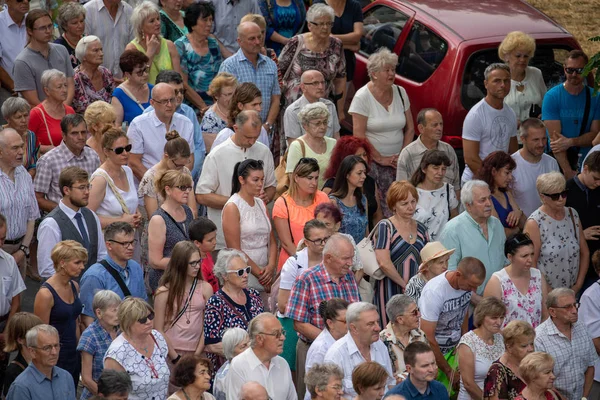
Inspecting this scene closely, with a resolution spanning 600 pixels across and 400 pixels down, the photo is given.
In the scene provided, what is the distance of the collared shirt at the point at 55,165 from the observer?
1177cm

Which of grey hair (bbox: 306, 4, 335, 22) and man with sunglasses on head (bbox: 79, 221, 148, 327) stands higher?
grey hair (bbox: 306, 4, 335, 22)

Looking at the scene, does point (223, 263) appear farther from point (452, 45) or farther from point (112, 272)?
point (452, 45)

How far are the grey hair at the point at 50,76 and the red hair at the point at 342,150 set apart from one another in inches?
112

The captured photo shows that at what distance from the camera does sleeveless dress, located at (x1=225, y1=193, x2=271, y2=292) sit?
11.4m

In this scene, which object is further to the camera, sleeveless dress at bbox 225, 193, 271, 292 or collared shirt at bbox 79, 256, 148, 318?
sleeveless dress at bbox 225, 193, 271, 292

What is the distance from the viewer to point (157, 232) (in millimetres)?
10891

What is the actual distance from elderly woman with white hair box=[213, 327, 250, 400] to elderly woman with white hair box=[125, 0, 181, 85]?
504 cm

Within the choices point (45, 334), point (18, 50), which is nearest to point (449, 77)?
point (18, 50)

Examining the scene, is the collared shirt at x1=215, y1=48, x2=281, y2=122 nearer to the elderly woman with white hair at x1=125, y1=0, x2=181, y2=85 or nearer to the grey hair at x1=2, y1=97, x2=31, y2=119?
the elderly woman with white hair at x1=125, y1=0, x2=181, y2=85

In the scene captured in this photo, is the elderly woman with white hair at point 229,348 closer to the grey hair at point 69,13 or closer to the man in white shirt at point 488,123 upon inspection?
the man in white shirt at point 488,123

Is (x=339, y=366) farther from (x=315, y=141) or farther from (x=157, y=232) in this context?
(x=315, y=141)

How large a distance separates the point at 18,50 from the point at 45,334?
233 inches

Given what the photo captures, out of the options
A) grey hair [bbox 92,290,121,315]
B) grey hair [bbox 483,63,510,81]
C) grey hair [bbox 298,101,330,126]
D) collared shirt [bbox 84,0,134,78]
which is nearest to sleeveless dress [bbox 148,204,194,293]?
grey hair [bbox 92,290,121,315]

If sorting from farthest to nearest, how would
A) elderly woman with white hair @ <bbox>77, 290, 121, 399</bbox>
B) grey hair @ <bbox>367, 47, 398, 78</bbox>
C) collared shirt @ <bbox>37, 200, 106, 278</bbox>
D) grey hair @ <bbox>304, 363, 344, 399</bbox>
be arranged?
grey hair @ <bbox>367, 47, 398, 78</bbox>
collared shirt @ <bbox>37, 200, 106, 278</bbox>
elderly woman with white hair @ <bbox>77, 290, 121, 399</bbox>
grey hair @ <bbox>304, 363, 344, 399</bbox>
